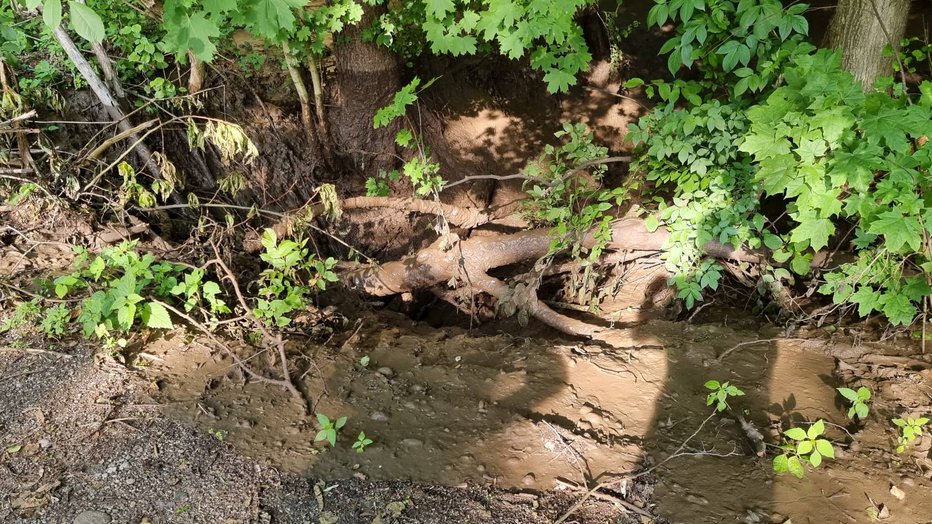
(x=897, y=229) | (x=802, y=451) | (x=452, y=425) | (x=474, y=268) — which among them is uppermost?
(x=897, y=229)

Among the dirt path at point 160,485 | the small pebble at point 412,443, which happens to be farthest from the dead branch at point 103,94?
the small pebble at point 412,443

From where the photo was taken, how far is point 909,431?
235 centimetres

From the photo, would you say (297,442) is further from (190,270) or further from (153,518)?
(190,270)

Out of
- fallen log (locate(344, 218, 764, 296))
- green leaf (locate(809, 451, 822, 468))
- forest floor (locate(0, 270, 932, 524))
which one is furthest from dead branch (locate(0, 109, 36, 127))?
green leaf (locate(809, 451, 822, 468))

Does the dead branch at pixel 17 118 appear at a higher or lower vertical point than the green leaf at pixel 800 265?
higher

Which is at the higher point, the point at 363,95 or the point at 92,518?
the point at 363,95

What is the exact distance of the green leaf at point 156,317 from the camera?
9.17ft

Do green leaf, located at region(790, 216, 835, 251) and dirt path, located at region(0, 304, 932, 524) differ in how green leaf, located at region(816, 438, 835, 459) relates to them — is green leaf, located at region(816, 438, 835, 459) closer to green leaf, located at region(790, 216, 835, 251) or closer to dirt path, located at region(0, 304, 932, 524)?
dirt path, located at region(0, 304, 932, 524)

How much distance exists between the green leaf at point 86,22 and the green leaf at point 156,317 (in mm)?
1594

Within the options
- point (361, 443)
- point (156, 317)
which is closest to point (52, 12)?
point (156, 317)

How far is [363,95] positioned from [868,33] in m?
3.53

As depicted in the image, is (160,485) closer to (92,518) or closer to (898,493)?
(92,518)

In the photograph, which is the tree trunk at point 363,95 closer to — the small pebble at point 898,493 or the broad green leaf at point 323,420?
the broad green leaf at point 323,420

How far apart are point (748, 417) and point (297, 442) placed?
225cm
